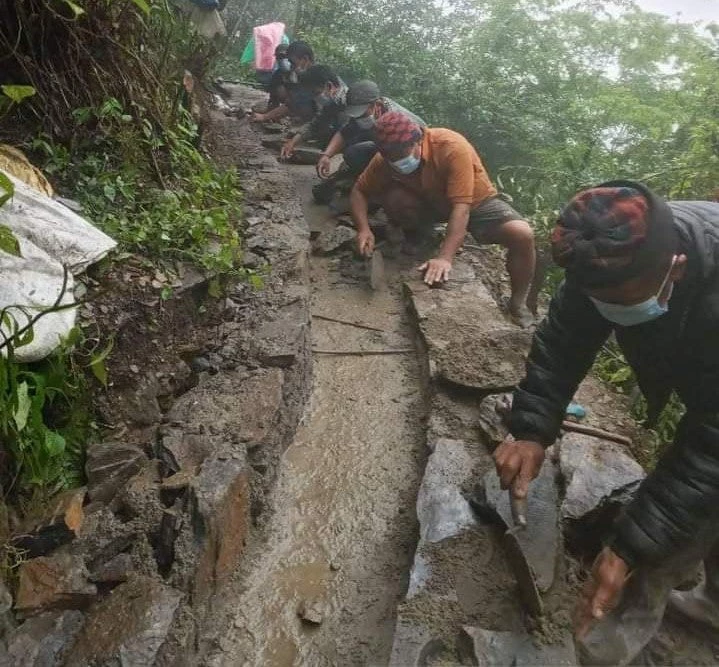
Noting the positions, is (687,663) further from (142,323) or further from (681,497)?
(142,323)

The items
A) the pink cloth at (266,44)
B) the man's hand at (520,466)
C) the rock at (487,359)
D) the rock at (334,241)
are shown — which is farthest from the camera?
the pink cloth at (266,44)

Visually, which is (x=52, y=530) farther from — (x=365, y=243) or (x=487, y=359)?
(x=365, y=243)

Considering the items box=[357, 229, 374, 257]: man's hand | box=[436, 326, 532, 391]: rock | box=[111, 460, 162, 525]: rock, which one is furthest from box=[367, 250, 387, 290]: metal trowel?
box=[111, 460, 162, 525]: rock

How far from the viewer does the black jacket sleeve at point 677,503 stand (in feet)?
5.09

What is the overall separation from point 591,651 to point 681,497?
1.97 ft

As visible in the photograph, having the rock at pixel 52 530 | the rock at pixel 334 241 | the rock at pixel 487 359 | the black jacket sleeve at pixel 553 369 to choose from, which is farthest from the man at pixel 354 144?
the rock at pixel 52 530

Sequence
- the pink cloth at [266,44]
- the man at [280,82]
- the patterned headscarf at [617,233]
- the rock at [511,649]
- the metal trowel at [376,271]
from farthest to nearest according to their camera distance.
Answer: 1. the pink cloth at [266,44]
2. the man at [280,82]
3. the metal trowel at [376,271]
4. the rock at [511,649]
5. the patterned headscarf at [617,233]

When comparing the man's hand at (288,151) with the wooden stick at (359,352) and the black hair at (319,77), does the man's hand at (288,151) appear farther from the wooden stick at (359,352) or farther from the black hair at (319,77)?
the wooden stick at (359,352)

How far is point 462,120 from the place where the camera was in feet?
28.0

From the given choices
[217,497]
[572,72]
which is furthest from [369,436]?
[572,72]

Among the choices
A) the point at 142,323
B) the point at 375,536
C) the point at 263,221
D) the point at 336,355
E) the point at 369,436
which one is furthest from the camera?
the point at 263,221

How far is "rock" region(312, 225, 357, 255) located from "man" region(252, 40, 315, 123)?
3886 mm

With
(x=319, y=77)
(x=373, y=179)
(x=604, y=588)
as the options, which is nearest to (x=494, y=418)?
(x=604, y=588)

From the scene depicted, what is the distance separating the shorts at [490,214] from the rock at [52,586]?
3.47m
